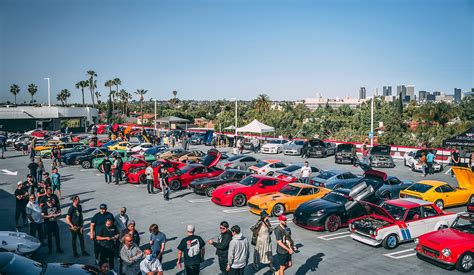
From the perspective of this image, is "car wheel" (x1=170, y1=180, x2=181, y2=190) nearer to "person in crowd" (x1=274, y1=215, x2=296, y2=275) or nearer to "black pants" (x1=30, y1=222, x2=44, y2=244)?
"black pants" (x1=30, y1=222, x2=44, y2=244)

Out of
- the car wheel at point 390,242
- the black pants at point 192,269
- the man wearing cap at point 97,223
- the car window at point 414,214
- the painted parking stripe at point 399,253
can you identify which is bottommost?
the painted parking stripe at point 399,253

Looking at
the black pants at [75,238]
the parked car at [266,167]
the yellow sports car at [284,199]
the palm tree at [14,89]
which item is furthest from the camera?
the palm tree at [14,89]

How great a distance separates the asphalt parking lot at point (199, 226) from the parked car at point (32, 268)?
8.48 feet

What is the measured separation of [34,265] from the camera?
7461mm

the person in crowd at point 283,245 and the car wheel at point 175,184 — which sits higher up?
the person in crowd at point 283,245

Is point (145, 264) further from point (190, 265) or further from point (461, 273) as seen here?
point (461, 273)

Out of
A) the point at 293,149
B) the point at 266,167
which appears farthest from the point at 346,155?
the point at 266,167

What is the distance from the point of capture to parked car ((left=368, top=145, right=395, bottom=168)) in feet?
88.9

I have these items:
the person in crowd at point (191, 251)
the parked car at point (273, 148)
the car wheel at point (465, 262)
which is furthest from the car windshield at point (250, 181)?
the parked car at point (273, 148)

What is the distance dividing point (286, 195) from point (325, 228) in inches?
104

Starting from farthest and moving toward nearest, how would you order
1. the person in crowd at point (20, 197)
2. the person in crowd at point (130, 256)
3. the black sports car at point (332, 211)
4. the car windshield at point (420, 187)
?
the car windshield at point (420, 187) < the black sports car at point (332, 211) < the person in crowd at point (20, 197) < the person in crowd at point (130, 256)

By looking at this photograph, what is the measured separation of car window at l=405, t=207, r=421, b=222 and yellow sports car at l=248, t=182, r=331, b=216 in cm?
433

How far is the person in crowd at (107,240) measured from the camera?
9156 mm

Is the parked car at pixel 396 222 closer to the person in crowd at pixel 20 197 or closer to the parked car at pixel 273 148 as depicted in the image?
the person in crowd at pixel 20 197
